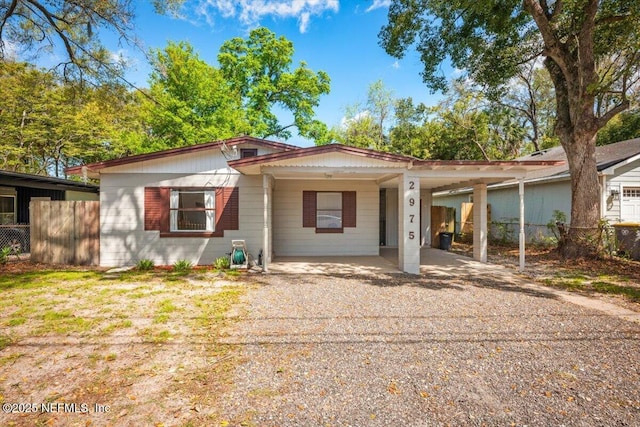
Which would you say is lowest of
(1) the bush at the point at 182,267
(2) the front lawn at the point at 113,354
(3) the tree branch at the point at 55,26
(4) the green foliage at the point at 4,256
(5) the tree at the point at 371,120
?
(2) the front lawn at the point at 113,354

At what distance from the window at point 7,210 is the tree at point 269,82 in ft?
41.6

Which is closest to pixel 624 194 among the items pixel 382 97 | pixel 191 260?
pixel 191 260

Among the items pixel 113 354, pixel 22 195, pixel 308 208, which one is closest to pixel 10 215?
pixel 22 195

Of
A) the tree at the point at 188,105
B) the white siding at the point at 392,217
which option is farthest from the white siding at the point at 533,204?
the tree at the point at 188,105

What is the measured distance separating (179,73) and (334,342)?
19909 millimetres

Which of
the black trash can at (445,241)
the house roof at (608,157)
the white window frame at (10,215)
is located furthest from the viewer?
the black trash can at (445,241)

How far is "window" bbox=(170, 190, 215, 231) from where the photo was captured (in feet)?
29.8

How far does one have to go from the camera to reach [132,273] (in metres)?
7.93

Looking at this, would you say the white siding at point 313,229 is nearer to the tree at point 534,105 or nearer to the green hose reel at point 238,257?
the green hose reel at point 238,257

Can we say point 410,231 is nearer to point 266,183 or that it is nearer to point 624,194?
point 266,183

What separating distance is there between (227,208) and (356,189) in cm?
436

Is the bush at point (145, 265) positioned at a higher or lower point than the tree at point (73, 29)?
lower

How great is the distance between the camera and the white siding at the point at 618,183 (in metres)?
11.4

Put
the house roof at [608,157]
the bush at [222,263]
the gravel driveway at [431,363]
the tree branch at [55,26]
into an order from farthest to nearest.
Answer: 1. the house roof at [608,157]
2. the bush at [222,263]
3. the tree branch at [55,26]
4. the gravel driveway at [431,363]
